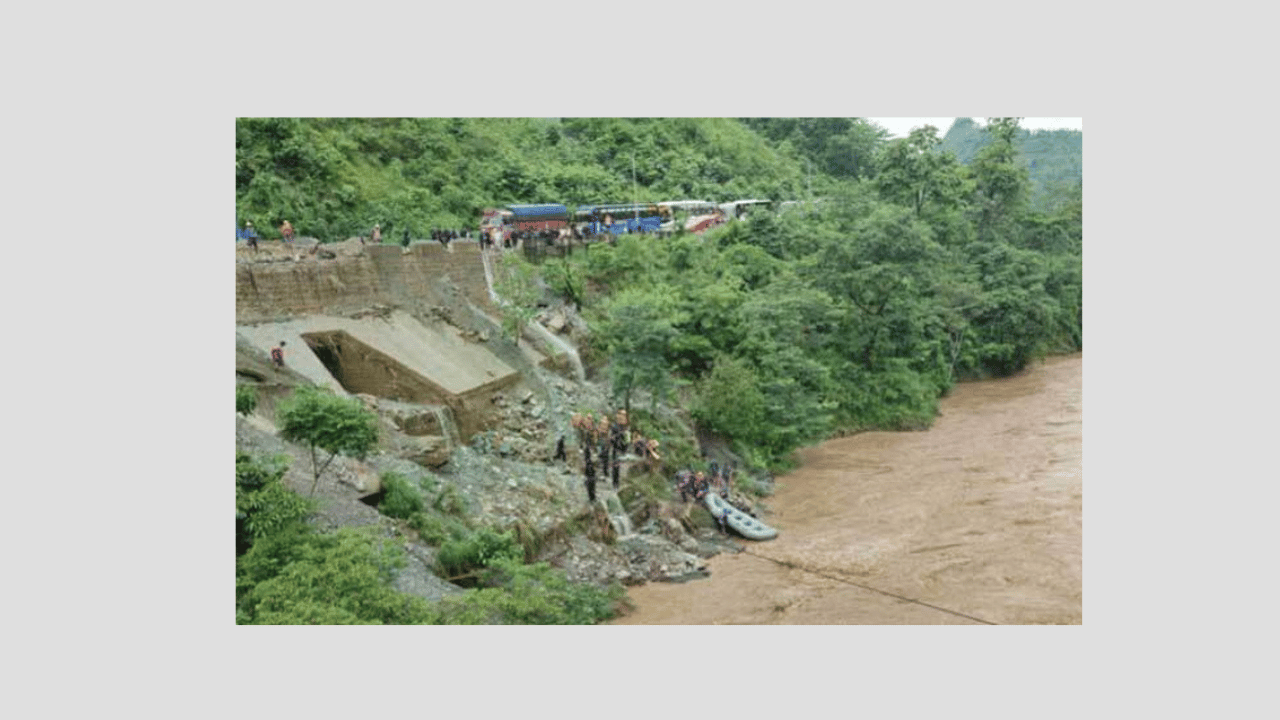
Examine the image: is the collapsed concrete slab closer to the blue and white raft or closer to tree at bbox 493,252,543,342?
tree at bbox 493,252,543,342

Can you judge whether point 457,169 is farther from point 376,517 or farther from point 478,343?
point 376,517

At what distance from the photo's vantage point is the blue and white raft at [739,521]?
12.9 m

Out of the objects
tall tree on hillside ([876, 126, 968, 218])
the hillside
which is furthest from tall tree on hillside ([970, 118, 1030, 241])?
A: tall tree on hillside ([876, 126, 968, 218])

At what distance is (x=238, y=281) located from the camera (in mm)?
11336

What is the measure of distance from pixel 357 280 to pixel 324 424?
165 inches

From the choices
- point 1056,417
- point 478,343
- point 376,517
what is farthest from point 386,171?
point 1056,417

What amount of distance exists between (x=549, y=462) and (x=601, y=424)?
1.23 m

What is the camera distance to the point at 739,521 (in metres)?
13.1

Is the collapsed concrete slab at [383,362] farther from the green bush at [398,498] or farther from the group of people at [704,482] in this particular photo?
the group of people at [704,482]

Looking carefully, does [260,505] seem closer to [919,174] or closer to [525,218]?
[525,218]

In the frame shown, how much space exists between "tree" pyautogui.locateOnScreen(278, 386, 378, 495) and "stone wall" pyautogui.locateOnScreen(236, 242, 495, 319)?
2418 millimetres

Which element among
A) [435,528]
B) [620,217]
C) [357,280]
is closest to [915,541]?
[435,528]

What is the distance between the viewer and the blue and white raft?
1288 cm

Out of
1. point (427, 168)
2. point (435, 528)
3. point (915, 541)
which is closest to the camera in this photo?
point (435, 528)
